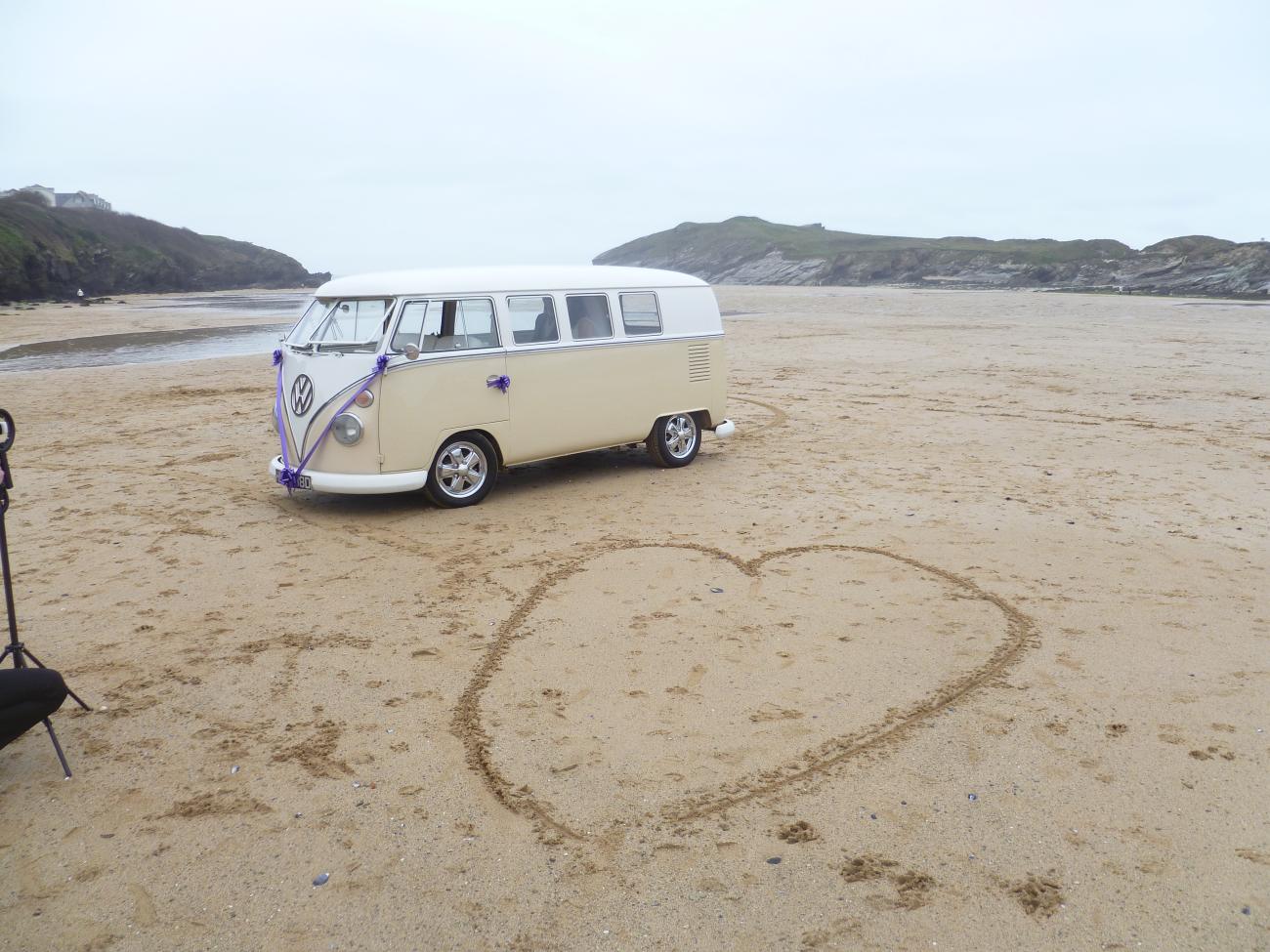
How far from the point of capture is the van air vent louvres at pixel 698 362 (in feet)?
37.6

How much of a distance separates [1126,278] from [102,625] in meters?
80.4

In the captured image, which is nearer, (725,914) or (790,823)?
(725,914)

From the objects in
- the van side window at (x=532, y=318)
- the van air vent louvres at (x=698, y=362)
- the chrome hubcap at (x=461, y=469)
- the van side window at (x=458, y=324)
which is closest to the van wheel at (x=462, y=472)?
the chrome hubcap at (x=461, y=469)

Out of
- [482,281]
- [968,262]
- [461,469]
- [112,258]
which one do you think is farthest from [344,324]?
[968,262]

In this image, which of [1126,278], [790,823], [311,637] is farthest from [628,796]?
[1126,278]

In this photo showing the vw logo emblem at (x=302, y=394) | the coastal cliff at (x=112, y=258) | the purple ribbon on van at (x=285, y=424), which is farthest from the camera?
the coastal cliff at (x=112, y=258)

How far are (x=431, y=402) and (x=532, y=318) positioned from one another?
4.87 ft

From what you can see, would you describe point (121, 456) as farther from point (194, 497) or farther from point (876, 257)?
point (876, 257)

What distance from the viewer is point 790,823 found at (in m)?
4.30

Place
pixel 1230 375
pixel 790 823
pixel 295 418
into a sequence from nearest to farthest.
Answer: pixel 790 823 → pixel 295 418 → pixel 1230 375

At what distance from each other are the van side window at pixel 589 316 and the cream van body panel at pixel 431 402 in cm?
107

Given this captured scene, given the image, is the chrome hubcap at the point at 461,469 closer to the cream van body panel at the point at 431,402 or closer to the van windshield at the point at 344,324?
the cream van body panel at the point at 431,402

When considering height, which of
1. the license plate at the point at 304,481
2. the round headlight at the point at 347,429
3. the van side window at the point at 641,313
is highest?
the van side window at the point at 641,313

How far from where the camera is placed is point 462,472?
9594 millimetres
